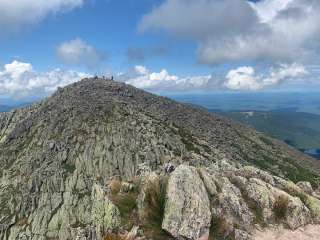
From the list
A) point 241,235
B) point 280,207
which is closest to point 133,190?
point 241,235

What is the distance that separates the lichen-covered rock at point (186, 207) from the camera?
180 feet

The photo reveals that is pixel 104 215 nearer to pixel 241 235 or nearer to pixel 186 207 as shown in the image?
pixel 186 207

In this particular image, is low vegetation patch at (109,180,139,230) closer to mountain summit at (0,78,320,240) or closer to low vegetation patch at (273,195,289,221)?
mountain summit at (0,78,320,240)

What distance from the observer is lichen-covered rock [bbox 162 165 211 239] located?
180ft

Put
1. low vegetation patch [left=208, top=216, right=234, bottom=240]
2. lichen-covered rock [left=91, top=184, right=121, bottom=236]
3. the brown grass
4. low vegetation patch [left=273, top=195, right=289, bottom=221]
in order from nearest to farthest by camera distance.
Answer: the brown grass < low vegetation patch [left=208, top=216, right=234, bottom=240] < lichen-covered rock [left=91, top=184, right=121, bottom=236] < low vegetation patch [left=273, top=195, right=289, bottom=221]

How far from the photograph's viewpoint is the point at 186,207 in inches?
2254

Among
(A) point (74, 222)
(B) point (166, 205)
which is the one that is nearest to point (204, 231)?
(B) point (166, 205)

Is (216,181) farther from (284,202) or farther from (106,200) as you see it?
(106,200)

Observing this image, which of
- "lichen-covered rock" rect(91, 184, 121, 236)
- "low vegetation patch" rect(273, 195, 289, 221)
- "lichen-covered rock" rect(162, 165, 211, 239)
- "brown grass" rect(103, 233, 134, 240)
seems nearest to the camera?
"brown grass" rect(103, 233, 134, 240)

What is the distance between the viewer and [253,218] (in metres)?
60.8

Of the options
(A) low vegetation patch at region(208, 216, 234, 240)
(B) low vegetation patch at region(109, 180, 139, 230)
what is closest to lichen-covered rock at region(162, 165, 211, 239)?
(A) low vegetation patch at region(208, 216, 234, 240)

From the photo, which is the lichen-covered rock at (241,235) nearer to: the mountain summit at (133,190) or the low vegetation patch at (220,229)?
the mountain summit at (133,190)

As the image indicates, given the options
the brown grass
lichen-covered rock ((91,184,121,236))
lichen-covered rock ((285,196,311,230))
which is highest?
lichen-covered rock ((91,184,121,236))

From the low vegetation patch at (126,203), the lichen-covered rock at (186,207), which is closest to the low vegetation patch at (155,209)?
the lichen-covered rock at (186,207)
